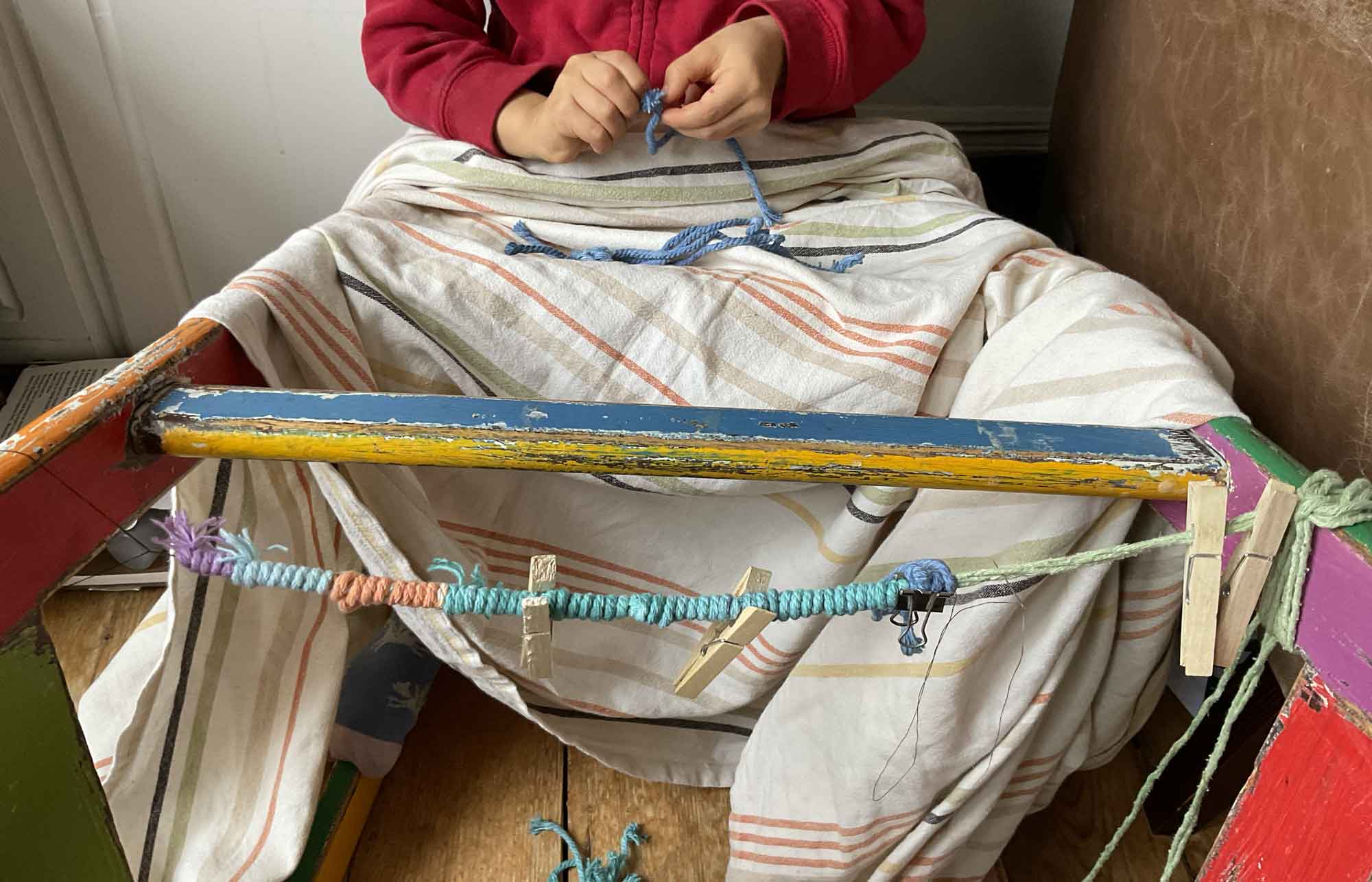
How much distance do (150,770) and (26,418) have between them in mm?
623

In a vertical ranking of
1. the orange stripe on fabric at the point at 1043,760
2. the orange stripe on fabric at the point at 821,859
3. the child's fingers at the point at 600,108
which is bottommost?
the orange stripe on fabric at the point at 821,859

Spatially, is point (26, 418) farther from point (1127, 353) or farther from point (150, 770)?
point (1127, 353)

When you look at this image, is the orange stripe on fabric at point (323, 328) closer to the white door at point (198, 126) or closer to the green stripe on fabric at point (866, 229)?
the green stripe on fabric at point (866, 229)

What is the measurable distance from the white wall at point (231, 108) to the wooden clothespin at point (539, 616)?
773 millimetres

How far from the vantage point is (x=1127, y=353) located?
43cm

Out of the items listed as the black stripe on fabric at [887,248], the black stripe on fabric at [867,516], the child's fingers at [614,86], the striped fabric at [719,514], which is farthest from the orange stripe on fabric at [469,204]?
the black stripe on fabric at [867,516]

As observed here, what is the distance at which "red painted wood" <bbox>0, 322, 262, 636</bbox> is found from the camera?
0.32 meters

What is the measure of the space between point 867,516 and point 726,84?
0.29 metres

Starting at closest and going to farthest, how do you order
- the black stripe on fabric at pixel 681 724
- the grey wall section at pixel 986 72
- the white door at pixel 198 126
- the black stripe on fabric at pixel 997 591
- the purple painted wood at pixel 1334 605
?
the purple painted wood at pixel 1334 605 → the black stripe on fabric at pixel 997 591 → the black stripe on fabric at pixel 681 724 → the white door at pixel 198 126 → the grey wall section at pixel 986 72

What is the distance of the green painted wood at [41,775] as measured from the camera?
330mm

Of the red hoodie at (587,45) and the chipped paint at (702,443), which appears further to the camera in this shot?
the red hoodie at (587,45)

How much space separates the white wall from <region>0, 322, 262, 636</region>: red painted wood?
0.64 meters

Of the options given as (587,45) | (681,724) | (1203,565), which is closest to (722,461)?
(1203,565)

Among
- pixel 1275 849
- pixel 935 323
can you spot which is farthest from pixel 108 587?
pixel 1275 849
